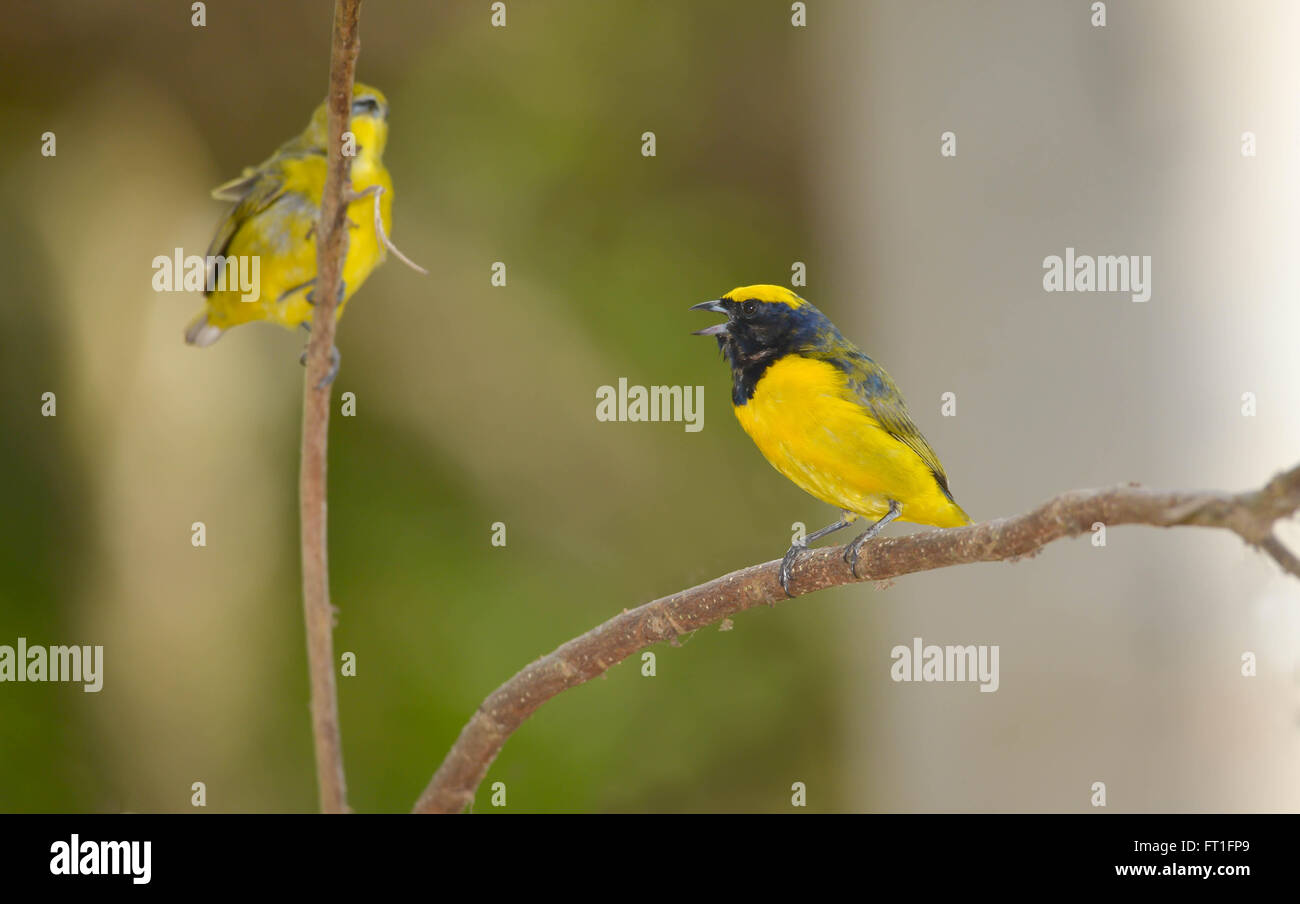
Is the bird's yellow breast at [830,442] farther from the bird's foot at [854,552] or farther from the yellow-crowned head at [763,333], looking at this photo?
the bird's foot at [854,552]

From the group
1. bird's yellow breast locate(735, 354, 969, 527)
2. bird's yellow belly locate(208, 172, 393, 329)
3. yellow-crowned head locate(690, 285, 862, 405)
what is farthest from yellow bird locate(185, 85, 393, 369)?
bird's yellow breast locate(735, 354, 969, 527)

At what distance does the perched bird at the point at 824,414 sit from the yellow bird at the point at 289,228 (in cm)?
72

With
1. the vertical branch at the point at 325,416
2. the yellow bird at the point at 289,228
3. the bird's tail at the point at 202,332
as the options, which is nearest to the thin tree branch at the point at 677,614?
the vertical branch at the point at 325,416

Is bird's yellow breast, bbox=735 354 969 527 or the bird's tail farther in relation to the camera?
the bird's tail

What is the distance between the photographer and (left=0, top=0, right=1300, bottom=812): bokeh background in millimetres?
2807

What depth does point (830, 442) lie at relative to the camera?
5.25 feet

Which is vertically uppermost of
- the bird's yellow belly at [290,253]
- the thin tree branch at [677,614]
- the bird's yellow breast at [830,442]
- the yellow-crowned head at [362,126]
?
the yellow-crowned head at [362,126]

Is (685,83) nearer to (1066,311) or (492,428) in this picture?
(492,428)

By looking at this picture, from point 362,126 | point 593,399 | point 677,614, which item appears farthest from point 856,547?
point 593,399

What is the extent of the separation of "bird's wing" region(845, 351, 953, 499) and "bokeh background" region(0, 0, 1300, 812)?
1063 millimetres

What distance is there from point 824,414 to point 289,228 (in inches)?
41.2

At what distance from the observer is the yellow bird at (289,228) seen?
2053mm

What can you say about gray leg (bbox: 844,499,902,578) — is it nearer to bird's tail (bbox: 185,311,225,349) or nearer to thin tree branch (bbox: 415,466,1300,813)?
thin tree branch (bbox: 415,466,1300,813)

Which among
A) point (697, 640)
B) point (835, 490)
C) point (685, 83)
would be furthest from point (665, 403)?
point (835, 490)
